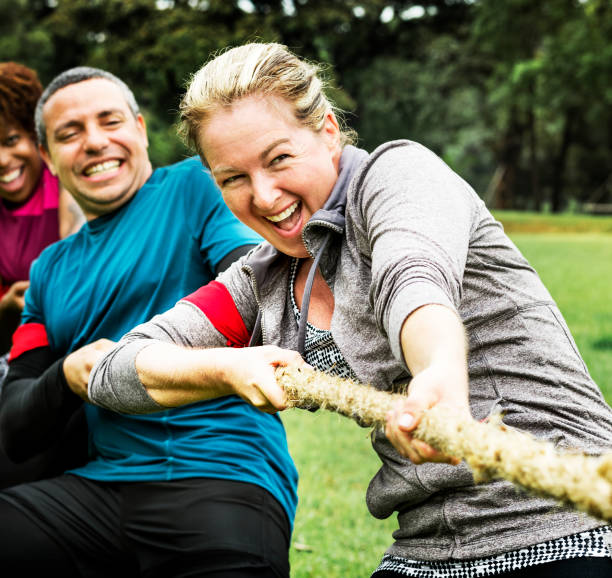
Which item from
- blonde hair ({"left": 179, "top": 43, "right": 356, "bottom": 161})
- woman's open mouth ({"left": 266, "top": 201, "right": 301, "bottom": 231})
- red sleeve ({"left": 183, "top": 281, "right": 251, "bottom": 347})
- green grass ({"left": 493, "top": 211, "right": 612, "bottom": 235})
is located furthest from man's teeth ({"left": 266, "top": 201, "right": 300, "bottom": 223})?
green grass ({"left": 493, "top": 211, "right": 612, "bottom": 235})

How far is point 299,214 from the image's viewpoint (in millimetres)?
2232

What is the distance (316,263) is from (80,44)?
96.2 feet

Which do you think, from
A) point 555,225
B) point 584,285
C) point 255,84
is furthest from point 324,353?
point 555,225

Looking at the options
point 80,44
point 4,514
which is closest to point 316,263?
point 4,514

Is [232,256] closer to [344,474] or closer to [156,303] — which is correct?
[156,303]

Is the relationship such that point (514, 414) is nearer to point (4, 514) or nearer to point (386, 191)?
point (386, 191)

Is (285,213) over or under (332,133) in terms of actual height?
under

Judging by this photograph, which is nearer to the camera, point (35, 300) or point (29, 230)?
point (35, 300)

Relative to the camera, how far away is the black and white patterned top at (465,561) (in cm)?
192

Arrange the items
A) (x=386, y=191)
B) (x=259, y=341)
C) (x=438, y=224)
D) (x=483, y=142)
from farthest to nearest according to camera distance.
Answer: (x=483, y=142) → (x=259, y=341) → (x=386, y=191) → (x=438, y=224)

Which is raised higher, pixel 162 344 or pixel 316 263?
pixel 316 263

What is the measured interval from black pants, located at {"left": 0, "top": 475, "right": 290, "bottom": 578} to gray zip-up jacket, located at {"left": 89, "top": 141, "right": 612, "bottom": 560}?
577mm

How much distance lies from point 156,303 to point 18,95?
77.0 inches

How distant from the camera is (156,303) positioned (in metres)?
3.04
